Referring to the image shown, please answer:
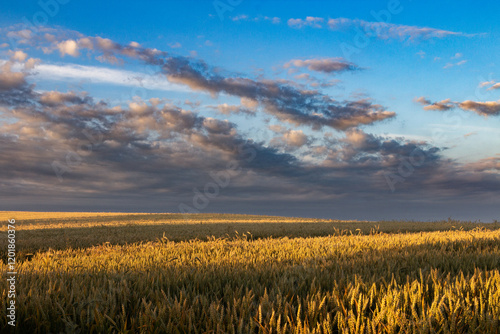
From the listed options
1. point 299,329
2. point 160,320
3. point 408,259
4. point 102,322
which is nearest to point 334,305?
point 299,329

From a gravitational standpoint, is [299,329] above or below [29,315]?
above

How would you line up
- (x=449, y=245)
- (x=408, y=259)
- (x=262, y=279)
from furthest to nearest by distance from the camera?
1. (x=449, y=245)
2. (x=408, y=259)
3. (x=262, y=279)

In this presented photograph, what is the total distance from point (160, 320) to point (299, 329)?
3.79 ft

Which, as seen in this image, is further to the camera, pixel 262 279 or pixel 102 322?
pixel 262 279

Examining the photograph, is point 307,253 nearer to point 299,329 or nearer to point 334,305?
point 334,305

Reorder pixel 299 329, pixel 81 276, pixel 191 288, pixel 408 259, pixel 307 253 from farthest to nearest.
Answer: pixel 307 253
pixel 408 259
pixel 81 276
pixel 191 288
pixel 299 329

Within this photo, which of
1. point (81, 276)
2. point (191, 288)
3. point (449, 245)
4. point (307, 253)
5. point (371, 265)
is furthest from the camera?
point (449, 245)

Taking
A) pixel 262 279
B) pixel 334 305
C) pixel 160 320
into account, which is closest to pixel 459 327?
pixel 334 305

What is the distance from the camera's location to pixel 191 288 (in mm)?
3762

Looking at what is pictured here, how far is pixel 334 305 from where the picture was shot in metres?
3.02

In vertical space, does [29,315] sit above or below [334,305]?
below

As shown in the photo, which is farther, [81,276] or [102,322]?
[81,276]

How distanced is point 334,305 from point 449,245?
6362 mm

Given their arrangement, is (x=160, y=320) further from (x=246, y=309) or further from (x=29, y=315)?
(x=29, y=315)
